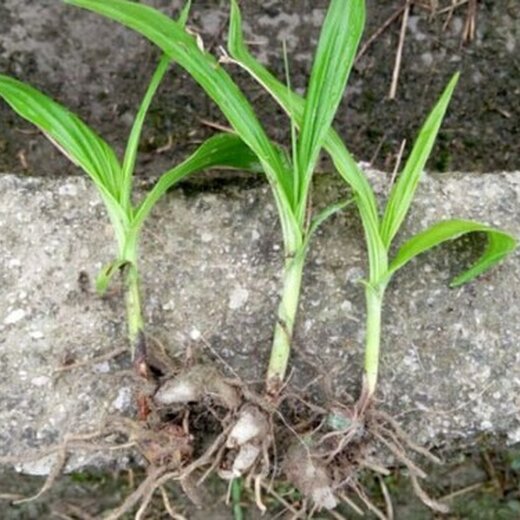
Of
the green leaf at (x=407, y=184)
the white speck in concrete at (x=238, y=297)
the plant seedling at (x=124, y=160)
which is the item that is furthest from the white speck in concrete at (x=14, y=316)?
the green leaf at (x=407, y=184)

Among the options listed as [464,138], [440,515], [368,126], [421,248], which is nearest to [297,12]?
[368,126]

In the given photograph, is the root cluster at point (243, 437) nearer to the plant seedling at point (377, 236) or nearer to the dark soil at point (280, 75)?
the plant seedling at point (377, 236)

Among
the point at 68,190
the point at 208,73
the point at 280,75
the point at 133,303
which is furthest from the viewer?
the point at 280,75

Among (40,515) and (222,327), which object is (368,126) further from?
(40,515)

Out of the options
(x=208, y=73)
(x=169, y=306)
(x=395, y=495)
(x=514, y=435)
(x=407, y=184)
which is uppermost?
(x=208, y=73)

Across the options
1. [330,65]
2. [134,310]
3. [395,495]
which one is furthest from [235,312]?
[395,495]

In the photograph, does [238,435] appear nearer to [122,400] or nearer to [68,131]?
[122,400]
